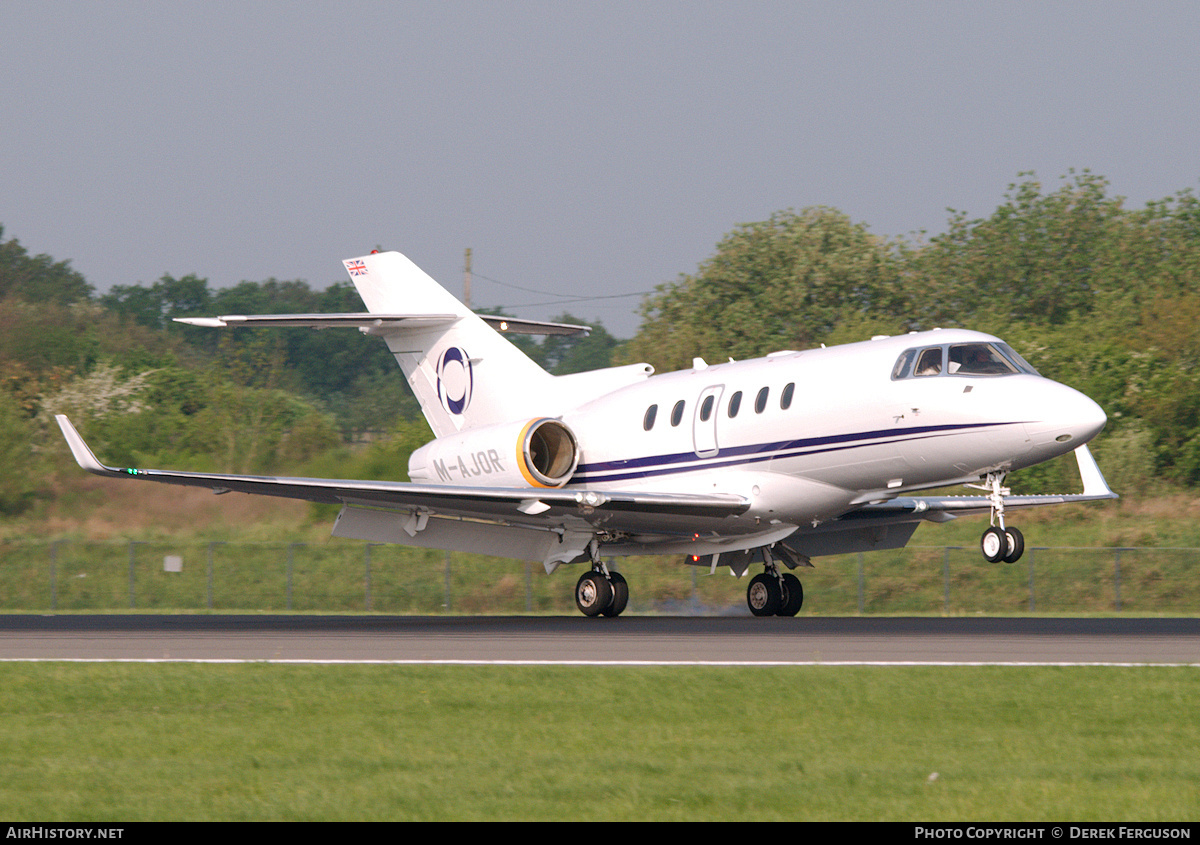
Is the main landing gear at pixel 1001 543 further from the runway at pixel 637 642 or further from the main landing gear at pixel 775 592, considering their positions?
the main landing gear at pixel 775 592

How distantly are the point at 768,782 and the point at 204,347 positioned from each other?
3477 inches

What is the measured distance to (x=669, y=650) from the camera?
635 inches

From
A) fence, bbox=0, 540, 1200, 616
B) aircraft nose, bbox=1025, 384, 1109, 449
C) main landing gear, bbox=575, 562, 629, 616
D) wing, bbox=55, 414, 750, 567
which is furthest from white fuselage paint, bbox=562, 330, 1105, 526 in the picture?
fence, bbox=0, 540, 1200, 616

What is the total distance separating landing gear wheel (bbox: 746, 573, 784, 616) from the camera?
24688 millimetres

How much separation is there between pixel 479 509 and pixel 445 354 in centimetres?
560

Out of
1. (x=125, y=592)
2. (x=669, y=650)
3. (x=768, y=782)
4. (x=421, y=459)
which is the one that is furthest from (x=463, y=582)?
(x=768, y=782)

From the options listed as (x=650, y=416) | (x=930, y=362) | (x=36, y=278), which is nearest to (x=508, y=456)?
(x=650, y=416)

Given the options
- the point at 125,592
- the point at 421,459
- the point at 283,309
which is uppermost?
the point at 283,309

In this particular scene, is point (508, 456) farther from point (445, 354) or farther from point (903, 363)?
point (903, 363)

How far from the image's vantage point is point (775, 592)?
24688 mm

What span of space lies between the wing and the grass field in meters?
7.74

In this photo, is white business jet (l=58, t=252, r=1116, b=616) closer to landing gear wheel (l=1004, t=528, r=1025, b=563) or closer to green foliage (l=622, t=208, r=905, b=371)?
landing gear wheel (l=1004, t=528, r=1025, b=563)

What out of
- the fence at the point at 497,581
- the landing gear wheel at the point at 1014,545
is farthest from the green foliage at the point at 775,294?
the landing gear wheel at the point at 1014,545

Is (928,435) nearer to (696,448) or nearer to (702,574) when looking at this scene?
(696,448)
